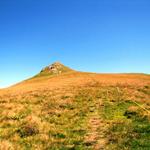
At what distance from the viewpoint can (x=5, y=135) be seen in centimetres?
1225

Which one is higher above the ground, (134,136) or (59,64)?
(59,64)

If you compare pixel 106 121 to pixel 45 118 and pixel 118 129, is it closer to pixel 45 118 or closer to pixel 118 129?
pixel 118 129

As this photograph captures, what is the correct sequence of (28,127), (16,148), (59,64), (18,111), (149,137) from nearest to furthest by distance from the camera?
(16,148), (149,137), (28,127), (18,111), (59,64)

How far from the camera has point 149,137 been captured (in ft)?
36.4

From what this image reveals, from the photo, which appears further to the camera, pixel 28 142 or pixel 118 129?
pixel 118 129

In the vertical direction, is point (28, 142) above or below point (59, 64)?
below

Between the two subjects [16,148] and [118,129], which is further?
[118,129]

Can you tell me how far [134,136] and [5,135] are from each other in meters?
6.05

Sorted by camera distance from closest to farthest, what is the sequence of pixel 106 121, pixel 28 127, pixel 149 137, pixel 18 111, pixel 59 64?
pixel 149 137
pixel 28 127
pixel 106 121
pixel 18 111
pixel 59 64

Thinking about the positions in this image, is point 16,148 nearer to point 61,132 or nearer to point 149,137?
point 61,132

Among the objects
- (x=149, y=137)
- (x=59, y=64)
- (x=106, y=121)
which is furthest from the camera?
(x=59, y=64)

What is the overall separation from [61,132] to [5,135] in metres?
2.73

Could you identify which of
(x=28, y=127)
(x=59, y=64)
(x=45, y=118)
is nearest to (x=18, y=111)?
(x=45, y=118)

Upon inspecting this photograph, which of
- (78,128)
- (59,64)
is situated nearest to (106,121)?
(78,128)
